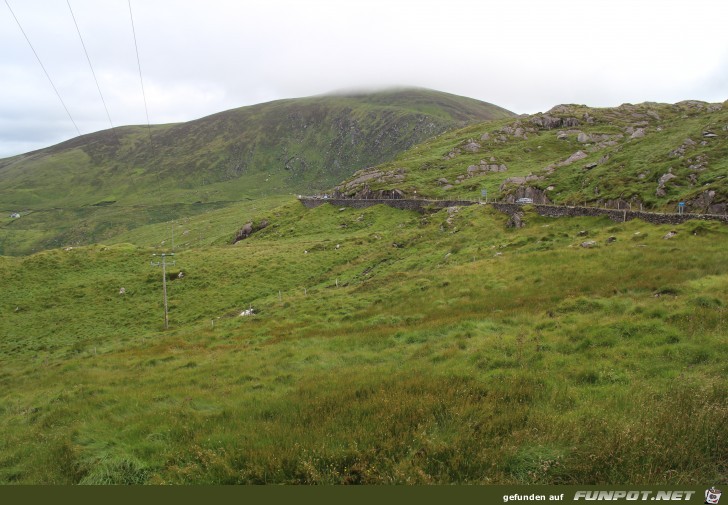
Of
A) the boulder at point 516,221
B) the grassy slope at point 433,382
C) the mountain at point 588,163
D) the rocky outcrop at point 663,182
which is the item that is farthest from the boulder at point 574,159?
the grassy slope at point 433,382

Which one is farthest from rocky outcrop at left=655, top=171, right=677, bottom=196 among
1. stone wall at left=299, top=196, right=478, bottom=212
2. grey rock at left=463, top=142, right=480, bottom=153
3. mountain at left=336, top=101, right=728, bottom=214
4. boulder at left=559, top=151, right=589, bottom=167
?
grey rock at left=463, top=142, right=480, bottom=153

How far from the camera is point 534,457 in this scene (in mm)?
7605

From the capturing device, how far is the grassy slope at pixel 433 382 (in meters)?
7.77

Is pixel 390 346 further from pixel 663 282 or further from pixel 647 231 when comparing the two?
pixel 647 231

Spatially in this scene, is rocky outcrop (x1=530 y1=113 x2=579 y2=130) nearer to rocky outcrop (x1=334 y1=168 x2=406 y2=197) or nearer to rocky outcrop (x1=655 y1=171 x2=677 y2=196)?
rocky outcrop (x1=334 y1=168 x2=406 y2=197)

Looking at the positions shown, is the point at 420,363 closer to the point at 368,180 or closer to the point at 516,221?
the point at 516,221

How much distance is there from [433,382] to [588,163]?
6537 centimetres

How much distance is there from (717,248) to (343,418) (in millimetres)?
28599

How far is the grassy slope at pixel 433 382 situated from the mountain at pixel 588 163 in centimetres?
1058

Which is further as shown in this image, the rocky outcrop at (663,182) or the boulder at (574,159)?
the boulder at (574,159)

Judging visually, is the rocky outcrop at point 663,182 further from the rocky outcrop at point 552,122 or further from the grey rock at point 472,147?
the rocky outcrop at point 552,122

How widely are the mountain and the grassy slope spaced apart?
10.6 meters

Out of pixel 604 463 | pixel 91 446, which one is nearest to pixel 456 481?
pixel 604 463

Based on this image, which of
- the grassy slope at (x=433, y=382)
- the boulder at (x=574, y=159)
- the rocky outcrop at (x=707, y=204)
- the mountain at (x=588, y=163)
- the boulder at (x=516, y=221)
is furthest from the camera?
the boulder at (x=574, y=159)
